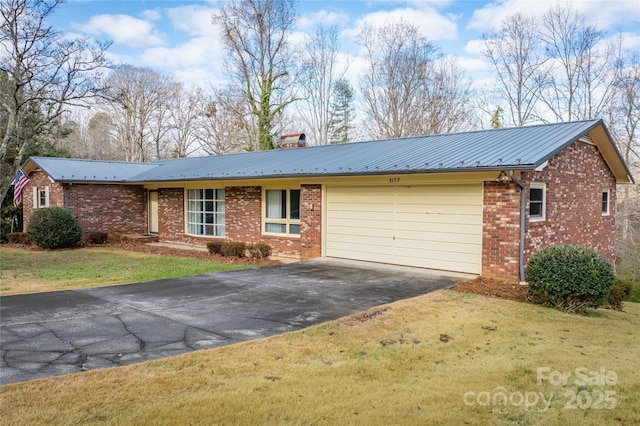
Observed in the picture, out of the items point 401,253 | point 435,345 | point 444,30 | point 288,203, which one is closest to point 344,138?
point 444,30

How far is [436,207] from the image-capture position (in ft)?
35.6

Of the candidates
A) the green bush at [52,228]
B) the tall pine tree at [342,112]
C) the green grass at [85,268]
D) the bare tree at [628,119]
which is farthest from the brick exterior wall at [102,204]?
the bare tree at [628,119]

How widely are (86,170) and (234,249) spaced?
9.93 metres

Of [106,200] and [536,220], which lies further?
[106,200]

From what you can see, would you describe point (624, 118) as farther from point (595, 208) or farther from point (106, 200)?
point (106, 200)

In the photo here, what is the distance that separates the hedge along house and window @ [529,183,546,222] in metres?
0.03

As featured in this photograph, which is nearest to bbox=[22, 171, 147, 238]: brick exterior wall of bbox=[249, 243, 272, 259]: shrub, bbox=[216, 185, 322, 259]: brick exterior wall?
bbox=[216, 185, 322, 259]: brick exterior wall

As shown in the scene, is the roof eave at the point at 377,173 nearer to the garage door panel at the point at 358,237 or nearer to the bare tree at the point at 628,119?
the garage door panel at the point at 358,237

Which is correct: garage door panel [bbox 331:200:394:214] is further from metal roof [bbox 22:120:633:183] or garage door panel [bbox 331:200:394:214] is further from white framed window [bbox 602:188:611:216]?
white framed window [bbox 602:188:611:216]

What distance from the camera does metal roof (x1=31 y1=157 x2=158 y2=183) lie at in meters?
18.6

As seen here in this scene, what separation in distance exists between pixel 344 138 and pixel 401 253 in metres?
25.1

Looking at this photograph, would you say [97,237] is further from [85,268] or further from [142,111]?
[142,111]

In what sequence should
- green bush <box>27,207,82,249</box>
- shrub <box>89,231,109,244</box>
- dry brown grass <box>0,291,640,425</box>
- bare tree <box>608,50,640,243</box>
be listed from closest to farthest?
dry brown grass <box>0,291,640,425</box> → green bush <box>27,207,82,249</box> → shrub <box>89,231,109,244</box> → bare tree <box>608,50,640,243</box>

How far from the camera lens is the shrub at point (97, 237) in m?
18.1
